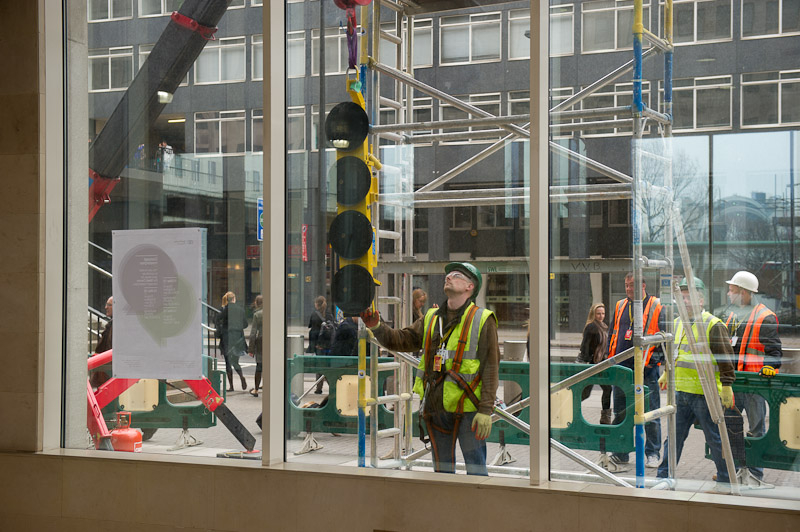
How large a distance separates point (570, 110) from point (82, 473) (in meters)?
3.60

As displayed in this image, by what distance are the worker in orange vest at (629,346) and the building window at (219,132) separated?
8.15 ft

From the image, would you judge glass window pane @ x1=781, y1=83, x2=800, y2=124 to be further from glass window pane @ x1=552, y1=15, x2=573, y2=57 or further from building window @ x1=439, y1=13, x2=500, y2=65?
building window @ x1=439, y1=13, x2=500, y2=65

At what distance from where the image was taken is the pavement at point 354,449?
4.40 m

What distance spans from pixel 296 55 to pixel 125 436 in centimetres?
265

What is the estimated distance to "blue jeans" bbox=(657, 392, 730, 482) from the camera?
443 cm

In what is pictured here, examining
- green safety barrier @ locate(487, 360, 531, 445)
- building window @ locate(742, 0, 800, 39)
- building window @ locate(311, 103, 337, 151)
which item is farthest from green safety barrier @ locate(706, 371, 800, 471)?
building window @ locate(311, 103, 337, 151)

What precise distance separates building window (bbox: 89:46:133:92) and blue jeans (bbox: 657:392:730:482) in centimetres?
402

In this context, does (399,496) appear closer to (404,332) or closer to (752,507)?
(404,332)

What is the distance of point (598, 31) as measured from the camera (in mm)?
4734

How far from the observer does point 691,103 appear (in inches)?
179

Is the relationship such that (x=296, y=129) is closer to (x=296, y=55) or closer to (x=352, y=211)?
(x=296, y=55)

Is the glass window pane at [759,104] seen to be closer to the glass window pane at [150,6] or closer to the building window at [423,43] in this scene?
the building window at [423,43]

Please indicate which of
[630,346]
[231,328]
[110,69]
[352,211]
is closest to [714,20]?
[630,346]

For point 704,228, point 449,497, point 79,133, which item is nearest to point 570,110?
point 704,228
